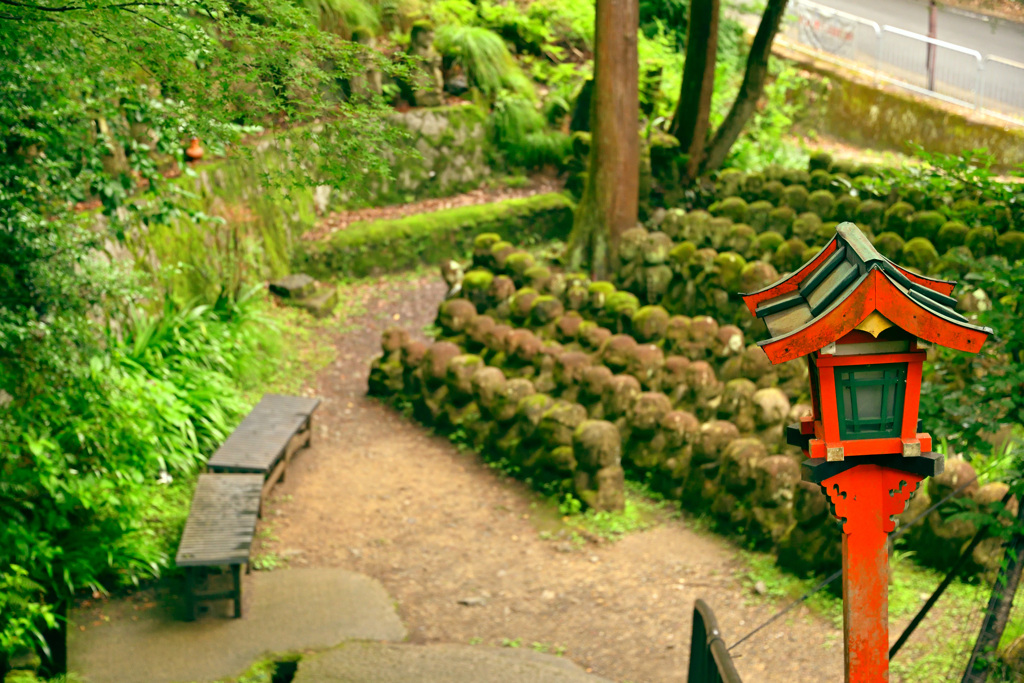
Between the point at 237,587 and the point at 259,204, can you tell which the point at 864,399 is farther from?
the point at 259,204

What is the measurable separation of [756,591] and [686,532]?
893 millimetres

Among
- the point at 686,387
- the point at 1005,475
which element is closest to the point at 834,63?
the point at 686,387

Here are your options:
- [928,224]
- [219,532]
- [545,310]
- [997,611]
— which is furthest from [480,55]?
[997,611]

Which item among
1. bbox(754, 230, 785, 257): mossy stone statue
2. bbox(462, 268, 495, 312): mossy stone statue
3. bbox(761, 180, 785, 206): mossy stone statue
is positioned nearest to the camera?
bbox(754, 230, 785, 257): mossy stone statue

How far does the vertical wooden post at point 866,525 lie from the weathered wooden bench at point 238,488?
3.83 metres

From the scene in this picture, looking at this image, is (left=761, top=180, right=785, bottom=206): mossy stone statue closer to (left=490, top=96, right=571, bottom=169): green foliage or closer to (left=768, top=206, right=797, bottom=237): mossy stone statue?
(left=768, top=206, right=797, bottom=237): mossy stone statue

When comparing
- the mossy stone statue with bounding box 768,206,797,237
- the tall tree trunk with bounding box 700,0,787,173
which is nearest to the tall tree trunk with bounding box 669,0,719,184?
the tall tree trunk with bounding box 700,0,787,173

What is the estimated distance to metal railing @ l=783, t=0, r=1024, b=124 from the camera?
42.6 feet

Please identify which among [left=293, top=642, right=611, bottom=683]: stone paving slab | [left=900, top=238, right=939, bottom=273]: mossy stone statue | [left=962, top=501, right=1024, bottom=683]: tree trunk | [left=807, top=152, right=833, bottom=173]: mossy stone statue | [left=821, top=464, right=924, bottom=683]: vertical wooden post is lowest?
[left=293, top=642, right=611, bottom=683]: stone paving slab

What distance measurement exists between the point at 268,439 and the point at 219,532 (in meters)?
1.58

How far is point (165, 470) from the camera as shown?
22.7 feet

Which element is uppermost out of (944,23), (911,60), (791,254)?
(944,23)

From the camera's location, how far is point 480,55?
44.7 feet

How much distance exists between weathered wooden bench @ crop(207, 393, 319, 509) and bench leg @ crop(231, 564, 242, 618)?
3.83 feet
